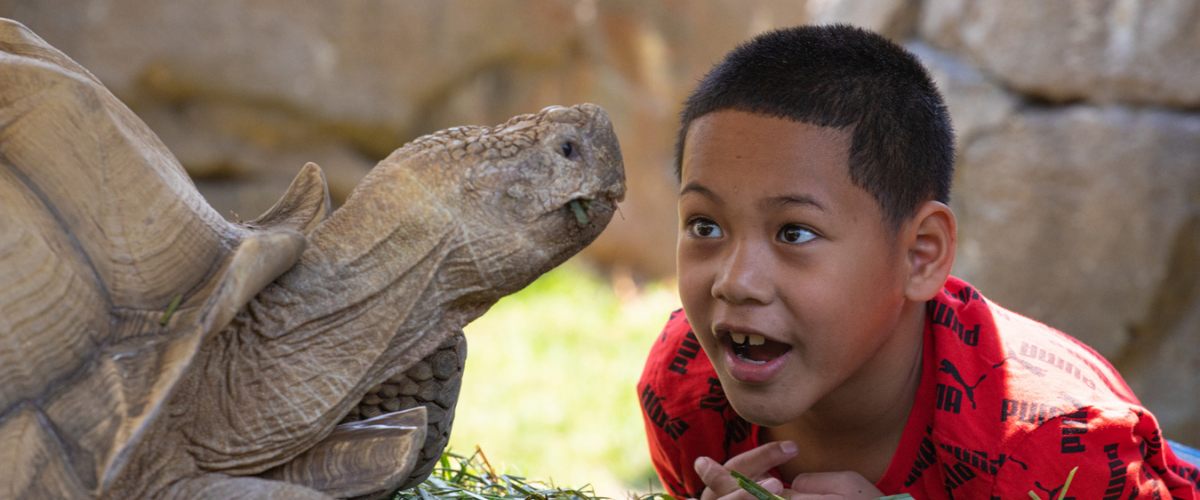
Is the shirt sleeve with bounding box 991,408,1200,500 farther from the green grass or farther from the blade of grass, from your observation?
the green grass

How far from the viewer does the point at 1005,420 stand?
1.21m

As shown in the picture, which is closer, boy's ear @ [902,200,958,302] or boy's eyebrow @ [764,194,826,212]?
boy's eyebrow @ [764,194,826,212]

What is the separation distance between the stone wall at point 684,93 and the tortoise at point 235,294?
0.28 m

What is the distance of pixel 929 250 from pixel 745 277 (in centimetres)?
31

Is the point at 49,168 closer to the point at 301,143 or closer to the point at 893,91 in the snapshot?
the point at 893,91

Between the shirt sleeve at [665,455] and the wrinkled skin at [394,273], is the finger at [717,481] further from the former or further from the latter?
the wrinkled skin at [394,273]

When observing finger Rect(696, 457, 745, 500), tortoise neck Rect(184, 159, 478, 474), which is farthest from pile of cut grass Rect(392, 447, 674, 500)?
tortoise neck Rect(184, 159, 478, 474)

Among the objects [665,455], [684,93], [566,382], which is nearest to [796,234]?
[665,455]

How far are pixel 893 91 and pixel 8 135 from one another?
101 centimetres

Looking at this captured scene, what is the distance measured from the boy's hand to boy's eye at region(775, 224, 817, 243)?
0.35m

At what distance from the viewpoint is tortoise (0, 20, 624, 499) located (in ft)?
2.51

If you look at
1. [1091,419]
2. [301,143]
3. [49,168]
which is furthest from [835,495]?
[301,143]

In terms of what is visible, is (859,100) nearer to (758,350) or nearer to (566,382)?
(758,350)

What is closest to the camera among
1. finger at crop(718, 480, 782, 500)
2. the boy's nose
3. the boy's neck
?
the boy's nose
